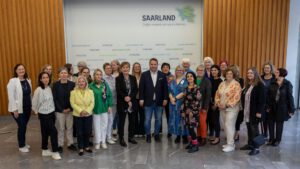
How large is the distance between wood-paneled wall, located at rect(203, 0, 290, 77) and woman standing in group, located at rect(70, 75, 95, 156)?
12.6 ft

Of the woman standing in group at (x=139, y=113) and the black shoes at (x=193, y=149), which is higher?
the woman standing in group at (x=139, y=113)

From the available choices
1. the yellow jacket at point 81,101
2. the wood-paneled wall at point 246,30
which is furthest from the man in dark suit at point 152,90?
the wood-paneled wall at point 246,30

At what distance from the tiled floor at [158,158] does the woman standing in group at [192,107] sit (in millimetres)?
287

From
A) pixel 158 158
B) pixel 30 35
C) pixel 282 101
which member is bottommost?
pixel 158 158

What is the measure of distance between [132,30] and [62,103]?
3.49m

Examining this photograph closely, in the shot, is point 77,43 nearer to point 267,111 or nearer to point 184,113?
point 184,113

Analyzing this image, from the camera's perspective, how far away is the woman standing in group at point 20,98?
4.17 metres

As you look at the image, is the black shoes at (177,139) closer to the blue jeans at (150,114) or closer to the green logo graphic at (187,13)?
the blue jeans at (150,114)

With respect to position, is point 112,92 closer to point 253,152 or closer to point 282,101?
point 253,152

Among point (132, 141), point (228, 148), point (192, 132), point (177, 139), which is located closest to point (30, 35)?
point (132, 141)

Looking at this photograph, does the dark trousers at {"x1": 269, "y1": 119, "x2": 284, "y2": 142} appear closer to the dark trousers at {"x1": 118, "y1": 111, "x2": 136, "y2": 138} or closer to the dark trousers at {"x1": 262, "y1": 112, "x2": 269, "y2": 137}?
the dark trousers at {"x1": 262, "y1": 112, "x2": 269, "y2": 137}

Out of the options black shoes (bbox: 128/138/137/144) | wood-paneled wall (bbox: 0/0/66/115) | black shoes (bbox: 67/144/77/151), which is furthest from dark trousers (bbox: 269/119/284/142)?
wood-paneled wall (bbox: 0/0/66/115)

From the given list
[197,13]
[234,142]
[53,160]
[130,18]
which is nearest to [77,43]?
[130,18]

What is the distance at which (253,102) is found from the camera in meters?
4.08
